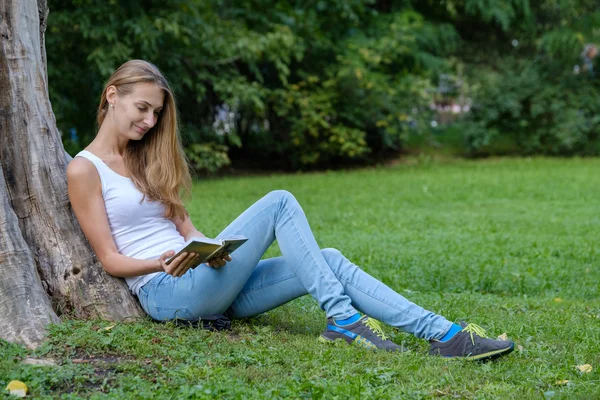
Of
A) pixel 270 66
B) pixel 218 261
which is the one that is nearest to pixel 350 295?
pixel 218 261

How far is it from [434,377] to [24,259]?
6.91 ft

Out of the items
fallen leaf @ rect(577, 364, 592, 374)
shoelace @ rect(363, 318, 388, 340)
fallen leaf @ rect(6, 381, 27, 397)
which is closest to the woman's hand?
shoelace @ rect(363, 318, 388, 340)

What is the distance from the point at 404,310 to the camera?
4203 millimetres

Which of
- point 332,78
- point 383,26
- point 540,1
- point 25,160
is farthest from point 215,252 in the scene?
point 540,1

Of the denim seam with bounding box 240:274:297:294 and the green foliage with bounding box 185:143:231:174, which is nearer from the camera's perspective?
the denim seam with bounding box 240:274:297:294

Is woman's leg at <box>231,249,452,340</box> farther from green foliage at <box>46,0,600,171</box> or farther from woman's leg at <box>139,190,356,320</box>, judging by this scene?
green foliage at <box>46,0,600,171</box>

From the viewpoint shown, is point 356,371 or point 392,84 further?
point 392,84

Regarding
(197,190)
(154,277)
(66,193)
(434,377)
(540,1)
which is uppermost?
(540,1)

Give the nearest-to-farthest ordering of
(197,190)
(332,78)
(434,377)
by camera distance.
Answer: (434,377), (197,190), (332,78)

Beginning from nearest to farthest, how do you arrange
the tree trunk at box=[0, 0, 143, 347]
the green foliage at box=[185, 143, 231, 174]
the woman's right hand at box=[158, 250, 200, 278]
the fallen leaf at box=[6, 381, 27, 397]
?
the fallen leaf at box=[6, 381, 27, 397] → the woman's right hand at box=[158, 250, 200, 278] → the tree trunk at box=[0, 0, 143, 347] → the green foliage at box=[185, 143, 231, 174]

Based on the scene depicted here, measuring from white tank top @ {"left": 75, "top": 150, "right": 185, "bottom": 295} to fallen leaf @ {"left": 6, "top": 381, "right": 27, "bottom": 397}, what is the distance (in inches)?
43.4

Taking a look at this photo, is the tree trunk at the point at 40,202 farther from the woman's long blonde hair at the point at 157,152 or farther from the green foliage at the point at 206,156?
the green foliage at the point at 206,156

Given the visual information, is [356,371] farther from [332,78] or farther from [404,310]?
[332,78]

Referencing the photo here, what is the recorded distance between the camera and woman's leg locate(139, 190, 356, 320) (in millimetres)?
4176
